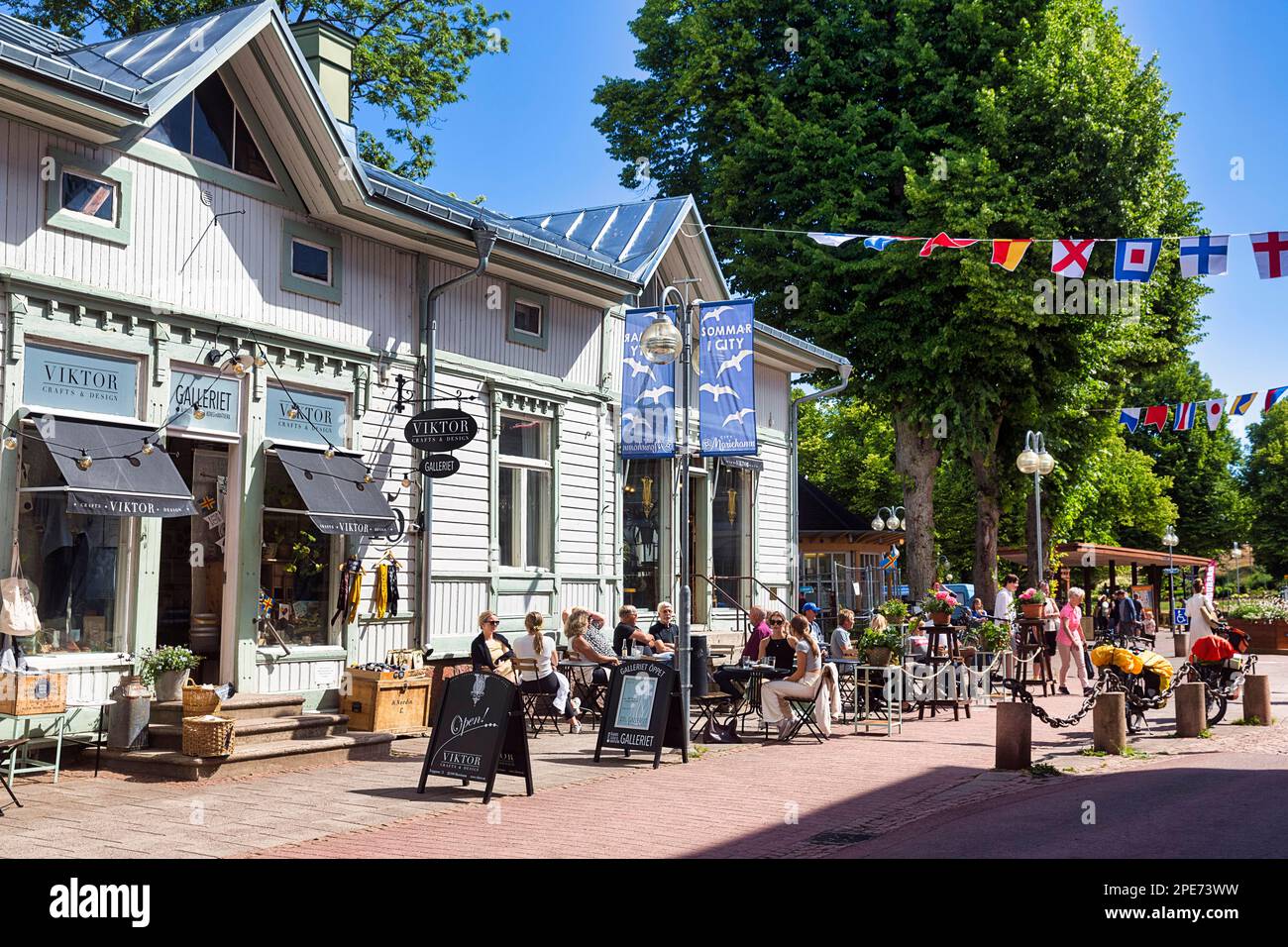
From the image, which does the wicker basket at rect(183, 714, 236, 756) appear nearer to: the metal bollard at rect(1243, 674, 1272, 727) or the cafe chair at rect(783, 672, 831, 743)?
the cafe chair at rect(783, 672, 831, 743)

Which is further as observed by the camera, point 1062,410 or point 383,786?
point 1062,410

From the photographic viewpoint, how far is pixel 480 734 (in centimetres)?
1051

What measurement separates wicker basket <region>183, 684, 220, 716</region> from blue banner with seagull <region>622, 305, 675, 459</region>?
7.42m

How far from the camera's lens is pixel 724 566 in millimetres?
22422

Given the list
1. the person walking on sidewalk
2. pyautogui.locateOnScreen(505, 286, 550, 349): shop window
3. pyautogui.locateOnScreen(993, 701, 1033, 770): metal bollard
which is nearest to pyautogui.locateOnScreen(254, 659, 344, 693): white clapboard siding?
pyautogui.locateOnScreen(505, 286, 550, 349): shop window

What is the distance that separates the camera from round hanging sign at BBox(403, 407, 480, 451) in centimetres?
1396

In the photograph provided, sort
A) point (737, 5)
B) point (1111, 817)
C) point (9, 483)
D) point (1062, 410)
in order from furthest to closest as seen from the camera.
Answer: point (737, 5) < point (1062, 410) < point (9, 483) < point (1111, 817)

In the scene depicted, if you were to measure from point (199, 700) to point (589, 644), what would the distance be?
17.3ft

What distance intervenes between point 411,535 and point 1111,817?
8.41 meters

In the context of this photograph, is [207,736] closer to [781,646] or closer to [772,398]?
[781,646]

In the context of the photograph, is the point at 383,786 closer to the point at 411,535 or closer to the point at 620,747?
the point at 620,747

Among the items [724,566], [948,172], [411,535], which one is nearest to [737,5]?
[948,172]

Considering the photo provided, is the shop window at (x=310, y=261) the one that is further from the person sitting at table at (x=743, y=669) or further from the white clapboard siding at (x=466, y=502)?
the person sitting at table at (x=743, y=669)

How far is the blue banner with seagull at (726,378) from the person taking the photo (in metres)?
17.3
